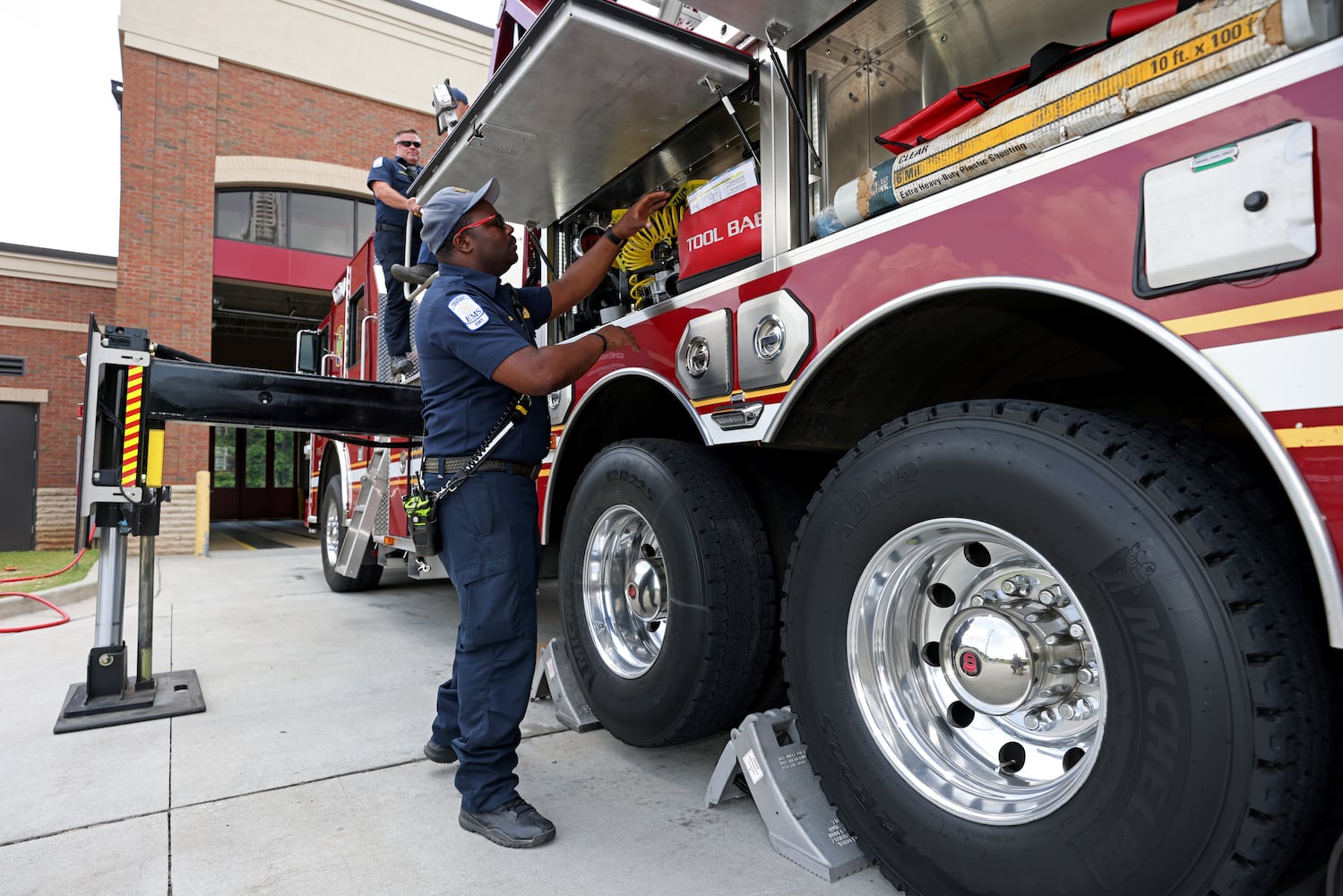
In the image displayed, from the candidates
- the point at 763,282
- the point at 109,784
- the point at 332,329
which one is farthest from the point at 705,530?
the point at 332,329

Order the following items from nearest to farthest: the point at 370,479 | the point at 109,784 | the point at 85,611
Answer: the point at 109,784
the point at 370,479
the point at 85,611

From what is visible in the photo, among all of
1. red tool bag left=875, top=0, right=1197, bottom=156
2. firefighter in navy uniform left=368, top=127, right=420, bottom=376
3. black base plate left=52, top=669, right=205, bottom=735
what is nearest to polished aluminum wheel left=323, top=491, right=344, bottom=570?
firefighter in navy uniform left=368, top=127, right=420, bottom=376

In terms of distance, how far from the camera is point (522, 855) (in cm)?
206

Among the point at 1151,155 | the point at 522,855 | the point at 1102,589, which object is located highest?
the point at 1151,155

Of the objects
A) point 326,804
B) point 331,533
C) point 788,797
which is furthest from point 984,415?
point 331,533

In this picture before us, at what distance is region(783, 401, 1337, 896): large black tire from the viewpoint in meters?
1.16

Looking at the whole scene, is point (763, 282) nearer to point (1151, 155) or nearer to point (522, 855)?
point (1151, 155)

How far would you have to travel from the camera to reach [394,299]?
5.03 m

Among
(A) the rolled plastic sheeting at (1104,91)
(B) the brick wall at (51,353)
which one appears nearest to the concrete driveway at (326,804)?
(A) the rolled plastic sheeting at (1104,91)

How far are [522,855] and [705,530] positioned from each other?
0.99 metres

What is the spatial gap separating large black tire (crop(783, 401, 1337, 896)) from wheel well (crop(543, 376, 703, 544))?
1.30 meters

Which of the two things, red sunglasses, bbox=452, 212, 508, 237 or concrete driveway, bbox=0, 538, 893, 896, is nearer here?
concrete driveway, bbox=0, 538, 893, 896

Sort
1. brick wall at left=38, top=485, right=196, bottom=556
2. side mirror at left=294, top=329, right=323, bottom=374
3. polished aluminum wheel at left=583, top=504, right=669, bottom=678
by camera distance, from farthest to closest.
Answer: brick wall at left=38, top=485, right=196, bottom=556
side mirror at left=294, top=329, right=323, bottom=374
polished aluminum wheel at left=583, top=504, right=669, bottom=678

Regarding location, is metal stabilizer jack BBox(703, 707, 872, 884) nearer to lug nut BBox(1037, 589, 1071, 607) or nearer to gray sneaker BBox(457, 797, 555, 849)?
gray sneaker BBox(457, 797, 555, 849)
